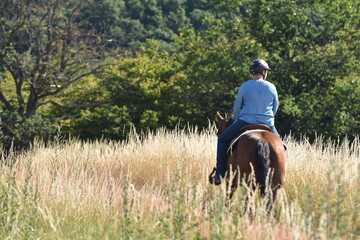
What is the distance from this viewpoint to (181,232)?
485 centimetres

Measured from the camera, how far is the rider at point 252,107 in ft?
24.0

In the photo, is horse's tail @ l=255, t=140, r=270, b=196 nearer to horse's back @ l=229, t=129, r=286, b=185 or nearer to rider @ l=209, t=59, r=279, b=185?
horse's back @ l=229, t=129, r=286, b=185

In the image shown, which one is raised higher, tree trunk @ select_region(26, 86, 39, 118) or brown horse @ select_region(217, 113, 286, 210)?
brown horse @ select_region(217, 113, 286, 210)

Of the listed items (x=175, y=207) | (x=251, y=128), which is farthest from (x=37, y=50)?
(x=175, y=207)

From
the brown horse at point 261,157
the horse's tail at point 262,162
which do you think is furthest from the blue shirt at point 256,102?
the horse's tail at point 262,162

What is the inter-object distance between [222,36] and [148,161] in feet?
49.8

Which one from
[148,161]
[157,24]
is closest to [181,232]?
[148,161]

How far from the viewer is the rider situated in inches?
289

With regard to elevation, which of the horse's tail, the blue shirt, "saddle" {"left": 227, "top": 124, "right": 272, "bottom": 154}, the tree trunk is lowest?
the tree trunk

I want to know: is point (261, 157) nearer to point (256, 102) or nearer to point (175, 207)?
point (256, 102)

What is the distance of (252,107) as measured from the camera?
734cm

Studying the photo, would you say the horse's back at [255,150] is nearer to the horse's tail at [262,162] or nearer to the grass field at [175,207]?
the horse's tail at [262,162]

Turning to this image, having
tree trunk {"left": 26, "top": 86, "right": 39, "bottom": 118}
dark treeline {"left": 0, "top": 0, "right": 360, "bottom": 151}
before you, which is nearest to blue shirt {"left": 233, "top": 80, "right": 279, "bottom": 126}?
dark treeline {"left": 0, "top": 0, "right": 360, "bottom": 151}

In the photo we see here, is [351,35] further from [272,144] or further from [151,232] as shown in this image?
[151,232]
